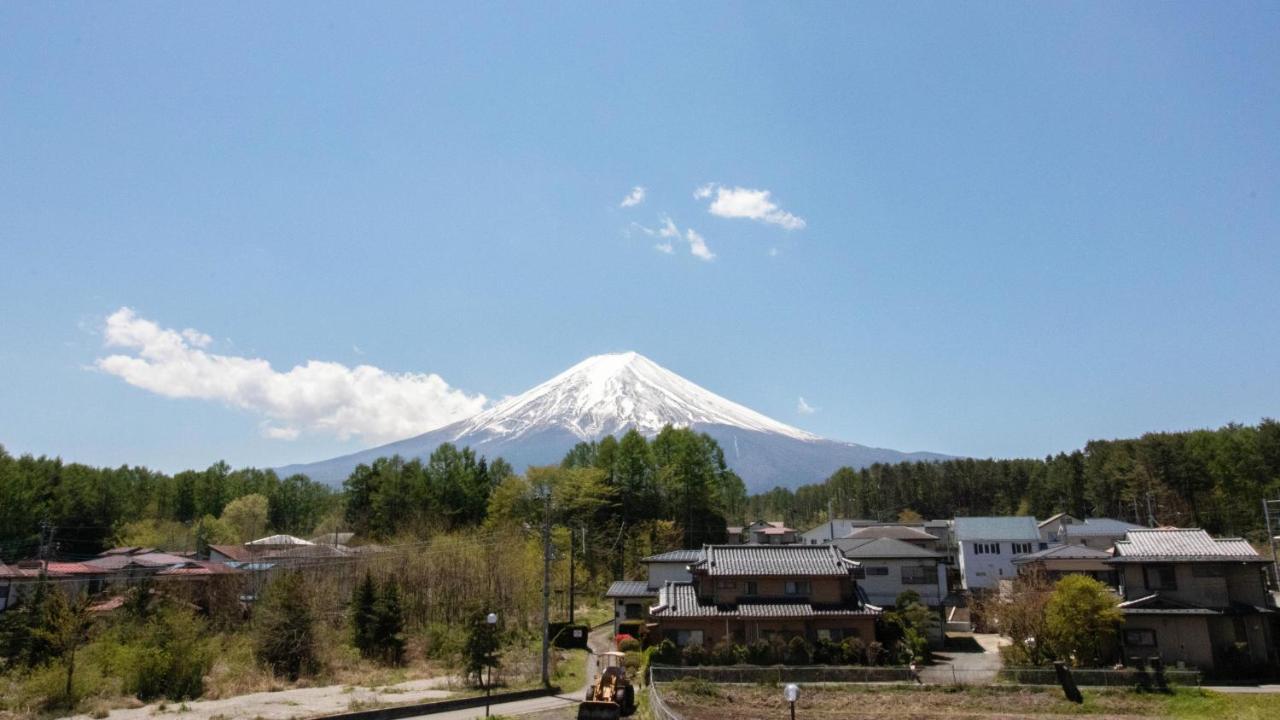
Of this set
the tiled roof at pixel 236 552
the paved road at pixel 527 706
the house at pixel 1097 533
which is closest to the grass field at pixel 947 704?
the paved road at pixel 527 706

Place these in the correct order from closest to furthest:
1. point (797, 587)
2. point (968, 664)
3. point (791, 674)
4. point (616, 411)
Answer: point (791, 674) < point (968, 664) < point (797, 587) < point (616, 411)

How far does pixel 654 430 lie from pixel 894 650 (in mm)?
137234

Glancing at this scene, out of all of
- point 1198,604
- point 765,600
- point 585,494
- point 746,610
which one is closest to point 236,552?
point 585,494

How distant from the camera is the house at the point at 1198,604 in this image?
82.0ft

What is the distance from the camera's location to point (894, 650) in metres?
27.7

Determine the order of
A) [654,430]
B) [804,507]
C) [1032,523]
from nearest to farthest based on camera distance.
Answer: [1032,523]
[804,507]
[654,430]

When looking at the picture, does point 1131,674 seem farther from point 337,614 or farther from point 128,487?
point 128,487

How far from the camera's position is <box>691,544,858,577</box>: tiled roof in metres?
29.6

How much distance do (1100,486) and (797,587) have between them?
52.8 m

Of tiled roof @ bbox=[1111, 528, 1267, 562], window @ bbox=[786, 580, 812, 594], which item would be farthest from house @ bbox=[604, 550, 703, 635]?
tiled roof @ bbox=[1111, 528, 1267, 562]

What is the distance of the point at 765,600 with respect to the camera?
29.4 metres

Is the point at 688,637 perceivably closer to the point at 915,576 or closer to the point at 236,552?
the point at 915,576

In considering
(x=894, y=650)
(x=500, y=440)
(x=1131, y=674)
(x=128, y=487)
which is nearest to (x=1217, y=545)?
(x=1131, y=674)

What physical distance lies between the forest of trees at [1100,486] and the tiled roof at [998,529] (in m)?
7.71
